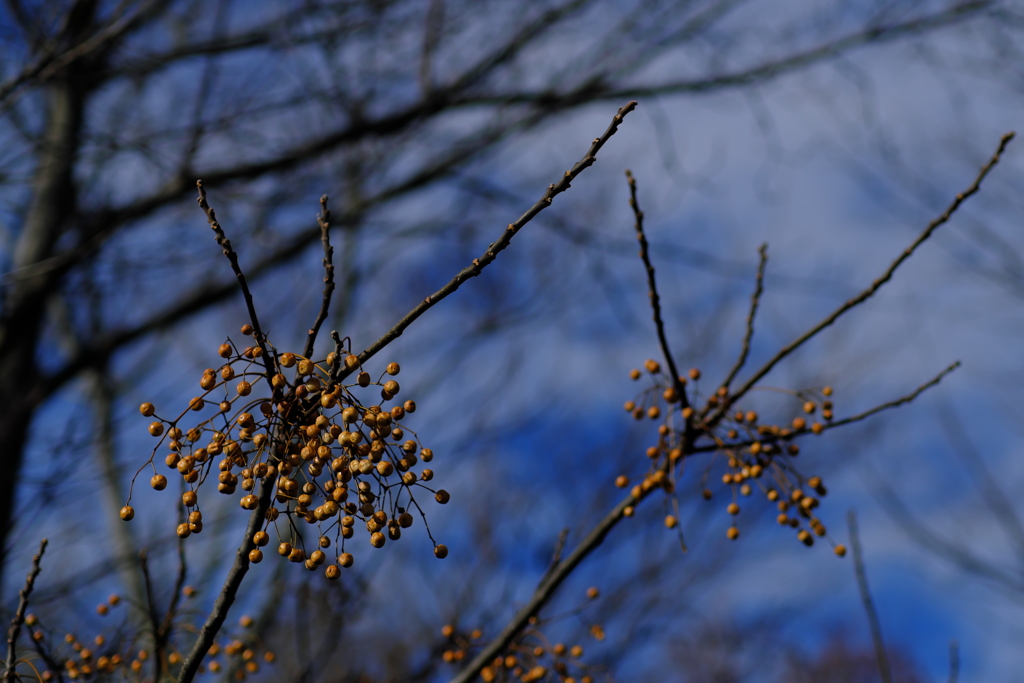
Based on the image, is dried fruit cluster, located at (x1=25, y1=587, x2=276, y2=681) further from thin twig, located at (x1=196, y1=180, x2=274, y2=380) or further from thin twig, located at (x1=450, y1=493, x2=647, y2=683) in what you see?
thin twig, located at (x1=196, y1=180, x2=274, y2=380)

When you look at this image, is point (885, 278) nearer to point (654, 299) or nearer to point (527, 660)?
point (654, 299)

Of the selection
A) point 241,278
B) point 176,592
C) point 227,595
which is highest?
point 176,592

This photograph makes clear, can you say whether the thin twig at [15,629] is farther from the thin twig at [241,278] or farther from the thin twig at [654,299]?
the thin twig at [654,299]

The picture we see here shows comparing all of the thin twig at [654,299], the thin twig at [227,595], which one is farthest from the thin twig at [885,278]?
the thin twig at [227,595]

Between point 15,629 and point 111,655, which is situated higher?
point 111,655

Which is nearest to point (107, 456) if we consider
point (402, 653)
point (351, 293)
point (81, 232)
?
point (81, 232)

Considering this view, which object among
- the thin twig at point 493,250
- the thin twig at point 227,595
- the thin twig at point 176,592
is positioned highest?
the thin twig at point 176,592

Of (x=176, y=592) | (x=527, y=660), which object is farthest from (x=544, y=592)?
(x=176, y=592)

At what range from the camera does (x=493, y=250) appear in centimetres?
134

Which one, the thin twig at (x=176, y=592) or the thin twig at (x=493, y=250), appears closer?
the thin twig at (x=493, y=250)

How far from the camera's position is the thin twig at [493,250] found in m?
1.33

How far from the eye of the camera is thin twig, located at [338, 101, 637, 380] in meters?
1.33

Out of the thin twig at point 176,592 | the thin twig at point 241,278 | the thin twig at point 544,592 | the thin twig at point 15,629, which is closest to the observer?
the thin twig at point 241,278

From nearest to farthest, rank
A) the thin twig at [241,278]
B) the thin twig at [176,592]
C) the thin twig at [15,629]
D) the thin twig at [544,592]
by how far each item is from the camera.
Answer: the thin twig at [241,278] < the thin twig at [15,629] < the thin twig at [544,592] < the thin twig at [176,592]
